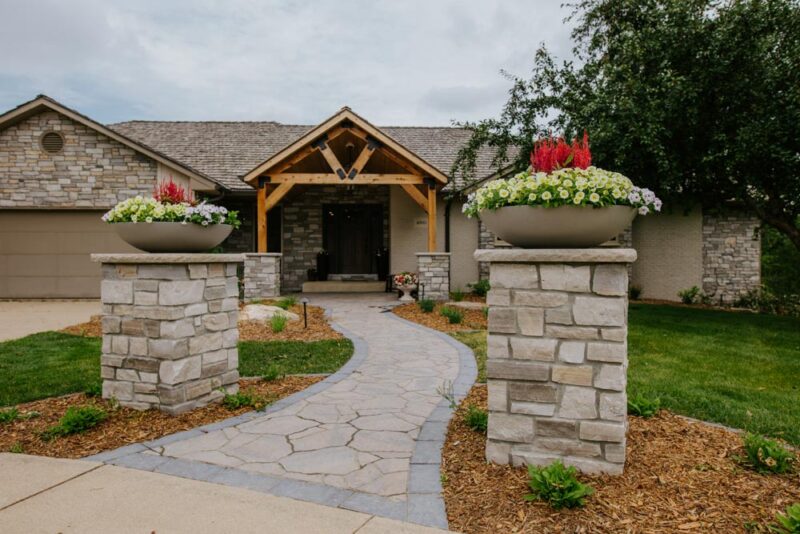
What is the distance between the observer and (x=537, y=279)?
119 inches

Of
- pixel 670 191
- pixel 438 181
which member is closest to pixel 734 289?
pixel 670 191

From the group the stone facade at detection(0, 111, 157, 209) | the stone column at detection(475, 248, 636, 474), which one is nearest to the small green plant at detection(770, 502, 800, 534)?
the stone column at detection(475, 248, 636, 474)

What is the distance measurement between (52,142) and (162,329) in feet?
39.0

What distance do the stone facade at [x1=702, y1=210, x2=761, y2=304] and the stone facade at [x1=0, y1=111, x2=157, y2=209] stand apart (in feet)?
51.0

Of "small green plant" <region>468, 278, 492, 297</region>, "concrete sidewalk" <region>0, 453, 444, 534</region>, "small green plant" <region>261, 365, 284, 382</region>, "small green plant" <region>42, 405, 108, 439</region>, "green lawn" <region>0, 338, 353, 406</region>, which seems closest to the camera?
"concrete sidewalk" <region>0, 453, 444, 534</region>

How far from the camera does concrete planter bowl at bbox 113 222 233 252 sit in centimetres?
415

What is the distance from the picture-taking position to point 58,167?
13031mm

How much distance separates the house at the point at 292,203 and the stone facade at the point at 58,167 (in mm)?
26

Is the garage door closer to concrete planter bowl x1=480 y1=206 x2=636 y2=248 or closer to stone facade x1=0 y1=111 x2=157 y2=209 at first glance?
stone facade x1=0 y1=111 x2=157 y2=209

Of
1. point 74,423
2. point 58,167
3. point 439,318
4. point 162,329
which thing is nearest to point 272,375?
point 162,329

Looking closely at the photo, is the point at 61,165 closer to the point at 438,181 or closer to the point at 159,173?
the point at 159,173

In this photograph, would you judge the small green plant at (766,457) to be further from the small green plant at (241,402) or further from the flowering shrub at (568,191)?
the small green plant at (241,402)

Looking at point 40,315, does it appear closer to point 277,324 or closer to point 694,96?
point 277,324

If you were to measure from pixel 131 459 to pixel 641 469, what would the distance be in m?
3.24
